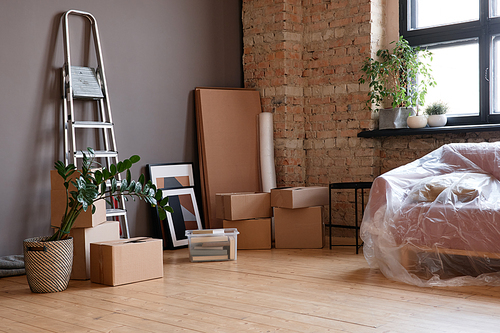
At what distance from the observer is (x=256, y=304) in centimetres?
257

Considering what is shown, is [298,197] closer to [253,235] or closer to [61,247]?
[253,235]

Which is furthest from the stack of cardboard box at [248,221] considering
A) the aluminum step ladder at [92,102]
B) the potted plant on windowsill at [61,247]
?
the potted plant on windowsill at [61,247]

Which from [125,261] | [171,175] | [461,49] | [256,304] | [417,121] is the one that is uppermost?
[461,49]

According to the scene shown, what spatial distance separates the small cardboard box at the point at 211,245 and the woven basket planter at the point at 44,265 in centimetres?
101

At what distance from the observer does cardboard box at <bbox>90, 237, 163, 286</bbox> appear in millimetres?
3047

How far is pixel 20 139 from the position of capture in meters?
3.59

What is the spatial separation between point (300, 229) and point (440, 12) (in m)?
2.22

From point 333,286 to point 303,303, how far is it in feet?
1.33

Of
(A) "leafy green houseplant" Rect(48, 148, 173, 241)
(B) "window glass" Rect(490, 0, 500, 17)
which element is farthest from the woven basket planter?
(B) "window glass" Rect(490, 0, 500, 17)

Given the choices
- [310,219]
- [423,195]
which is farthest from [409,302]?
[310,219]

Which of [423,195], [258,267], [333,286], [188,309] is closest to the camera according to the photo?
Result: [188,309]

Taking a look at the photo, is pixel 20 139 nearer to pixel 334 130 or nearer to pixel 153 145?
pixel 153 145

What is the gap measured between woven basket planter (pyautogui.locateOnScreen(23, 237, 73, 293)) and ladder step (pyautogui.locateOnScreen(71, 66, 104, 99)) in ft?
4.26

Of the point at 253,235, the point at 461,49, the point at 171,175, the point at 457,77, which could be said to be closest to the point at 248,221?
the point at 253,235
